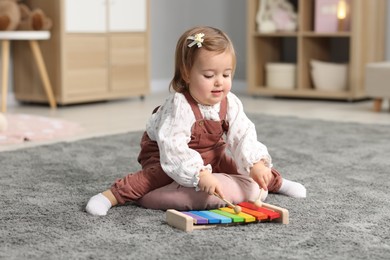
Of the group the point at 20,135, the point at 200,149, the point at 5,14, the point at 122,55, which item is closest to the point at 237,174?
the point at 200,149

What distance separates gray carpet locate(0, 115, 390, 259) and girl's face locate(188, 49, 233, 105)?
0.30 m

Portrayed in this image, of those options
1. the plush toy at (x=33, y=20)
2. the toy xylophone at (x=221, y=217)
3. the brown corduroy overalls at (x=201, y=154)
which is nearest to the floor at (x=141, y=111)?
the plush toy at (x=33, y=20)

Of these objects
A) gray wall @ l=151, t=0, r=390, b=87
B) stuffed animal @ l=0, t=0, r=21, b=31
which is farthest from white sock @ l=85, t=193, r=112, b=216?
gray wall @ l=151, t=0, r=390, b=87

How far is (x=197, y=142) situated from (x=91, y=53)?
8.70 feet

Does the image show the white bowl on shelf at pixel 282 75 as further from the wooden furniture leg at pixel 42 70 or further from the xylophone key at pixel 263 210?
the xylophone key at pixel 263 210

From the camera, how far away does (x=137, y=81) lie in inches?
187

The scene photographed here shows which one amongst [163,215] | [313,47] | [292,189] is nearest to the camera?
[163,215]

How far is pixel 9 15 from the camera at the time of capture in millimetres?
3982

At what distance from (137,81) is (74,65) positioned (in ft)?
1.88

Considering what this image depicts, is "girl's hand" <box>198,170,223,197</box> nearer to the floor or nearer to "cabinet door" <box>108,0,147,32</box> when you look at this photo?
the floor

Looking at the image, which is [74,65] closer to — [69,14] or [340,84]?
[69,14]

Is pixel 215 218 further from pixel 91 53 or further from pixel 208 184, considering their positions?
pixel 91 53

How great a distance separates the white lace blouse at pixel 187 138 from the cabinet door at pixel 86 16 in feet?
8.08

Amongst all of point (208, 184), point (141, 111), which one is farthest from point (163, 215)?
point (141, 111)
